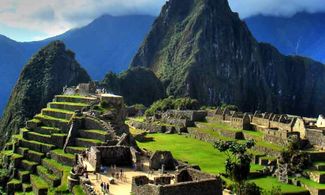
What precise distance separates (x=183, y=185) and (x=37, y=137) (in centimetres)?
3404

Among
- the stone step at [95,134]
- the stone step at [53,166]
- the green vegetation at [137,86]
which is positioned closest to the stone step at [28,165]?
the stone step at [53,166]

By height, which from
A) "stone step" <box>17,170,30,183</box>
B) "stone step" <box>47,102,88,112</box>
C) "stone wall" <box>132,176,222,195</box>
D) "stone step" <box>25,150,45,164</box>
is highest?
"stone step" <box>47,102,88,112</box>

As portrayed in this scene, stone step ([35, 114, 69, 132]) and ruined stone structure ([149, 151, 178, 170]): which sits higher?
stone step ([35, 114, 69, 132])

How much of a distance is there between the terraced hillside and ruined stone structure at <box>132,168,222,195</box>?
1669 cm

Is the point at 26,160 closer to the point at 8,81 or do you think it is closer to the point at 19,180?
the point at 19,180

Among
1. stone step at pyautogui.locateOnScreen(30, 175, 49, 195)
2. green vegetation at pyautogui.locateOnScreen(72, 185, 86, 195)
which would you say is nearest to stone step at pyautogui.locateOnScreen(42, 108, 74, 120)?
stone step at pyautogui.locateOnScreen(30, 175, 49, 195)

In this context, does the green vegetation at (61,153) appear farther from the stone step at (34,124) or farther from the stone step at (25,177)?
the stone step at (34,124)

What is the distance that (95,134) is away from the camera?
47.6 meters

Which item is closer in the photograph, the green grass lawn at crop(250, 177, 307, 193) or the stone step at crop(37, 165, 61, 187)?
the stone step at crop(37, 165, 61, 187)

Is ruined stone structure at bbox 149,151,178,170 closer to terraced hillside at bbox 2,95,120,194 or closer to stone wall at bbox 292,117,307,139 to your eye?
terraced hillside at bbox 2,95,120,194

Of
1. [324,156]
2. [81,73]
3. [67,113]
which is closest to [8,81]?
[81,73]

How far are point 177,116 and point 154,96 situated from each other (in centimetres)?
9215

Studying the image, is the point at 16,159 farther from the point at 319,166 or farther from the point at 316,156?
the point at 316,156

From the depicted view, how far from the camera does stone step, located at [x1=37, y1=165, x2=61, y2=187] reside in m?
42.0
